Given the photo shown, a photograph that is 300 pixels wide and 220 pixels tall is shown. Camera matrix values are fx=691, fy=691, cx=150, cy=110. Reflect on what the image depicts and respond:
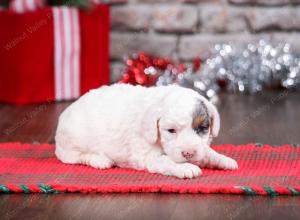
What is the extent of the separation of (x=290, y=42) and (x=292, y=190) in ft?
7.03

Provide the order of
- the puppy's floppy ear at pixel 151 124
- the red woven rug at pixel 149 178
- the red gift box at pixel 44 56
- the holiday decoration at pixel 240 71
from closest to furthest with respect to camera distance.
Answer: the red woven rug at pixel 149 178 < the puppy's floppy ear at pixel 151 124 < the red gift box at pixel 44 56 < the holiday decoration at pixel 240 71

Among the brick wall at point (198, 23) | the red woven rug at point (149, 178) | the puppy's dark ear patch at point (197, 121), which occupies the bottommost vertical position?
the red woven rug at point (149, 178)

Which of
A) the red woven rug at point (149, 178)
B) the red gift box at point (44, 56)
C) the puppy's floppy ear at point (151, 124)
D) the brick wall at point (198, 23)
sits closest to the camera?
the red woven rug at point (149, 178)

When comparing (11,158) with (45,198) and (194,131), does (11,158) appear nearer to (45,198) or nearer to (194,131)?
(45,198)

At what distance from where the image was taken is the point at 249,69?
377 centimetres

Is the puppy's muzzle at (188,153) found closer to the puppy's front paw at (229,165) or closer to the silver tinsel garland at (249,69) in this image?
the puppy's front paw at (229,165)

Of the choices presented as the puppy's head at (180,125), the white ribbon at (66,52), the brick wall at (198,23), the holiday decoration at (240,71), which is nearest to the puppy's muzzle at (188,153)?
the puppy's head at (180,125)

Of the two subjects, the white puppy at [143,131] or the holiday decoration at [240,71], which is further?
the holiday decoration at [240,71]

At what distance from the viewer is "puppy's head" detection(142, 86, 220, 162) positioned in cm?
213

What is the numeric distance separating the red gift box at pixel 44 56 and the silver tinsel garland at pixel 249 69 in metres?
0.43

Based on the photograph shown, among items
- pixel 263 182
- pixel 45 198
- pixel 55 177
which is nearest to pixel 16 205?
pixel 45 198

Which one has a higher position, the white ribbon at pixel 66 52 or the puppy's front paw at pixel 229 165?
the white ribbon at pixel 66 52

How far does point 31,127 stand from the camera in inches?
120

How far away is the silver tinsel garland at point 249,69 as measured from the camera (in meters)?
3.76
